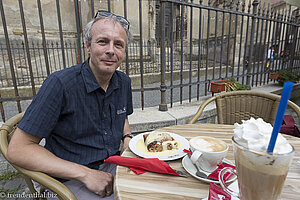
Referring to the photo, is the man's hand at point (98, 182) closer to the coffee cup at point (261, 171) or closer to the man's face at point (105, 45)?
the man's face at point (105, 45)

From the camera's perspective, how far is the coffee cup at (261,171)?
515 mm

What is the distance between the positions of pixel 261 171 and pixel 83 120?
114 centimetres

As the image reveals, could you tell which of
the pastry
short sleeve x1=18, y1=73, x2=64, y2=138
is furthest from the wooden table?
short sleeve x1=18, y1=73, x2=64, y2=138

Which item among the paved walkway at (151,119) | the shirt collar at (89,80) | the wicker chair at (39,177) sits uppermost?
the shirt collar at (89,80)

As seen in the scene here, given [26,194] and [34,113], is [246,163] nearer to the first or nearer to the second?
[34,113]

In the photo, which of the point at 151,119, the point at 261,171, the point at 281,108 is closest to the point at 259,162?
the point at 261,171

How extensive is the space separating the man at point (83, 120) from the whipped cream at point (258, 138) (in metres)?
0.92

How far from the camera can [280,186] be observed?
57cm

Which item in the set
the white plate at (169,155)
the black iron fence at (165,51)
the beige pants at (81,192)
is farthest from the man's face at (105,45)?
the black iron fence at (165,51)

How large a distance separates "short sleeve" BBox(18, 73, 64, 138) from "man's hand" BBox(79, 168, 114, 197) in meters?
0.39

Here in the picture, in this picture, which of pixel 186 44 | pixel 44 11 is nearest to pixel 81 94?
pixel 44 11

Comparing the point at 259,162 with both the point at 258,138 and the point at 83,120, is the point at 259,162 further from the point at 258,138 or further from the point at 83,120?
the point at 83,120

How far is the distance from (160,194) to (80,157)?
801mm

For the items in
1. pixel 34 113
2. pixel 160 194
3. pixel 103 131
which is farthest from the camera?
pixel 103 131
